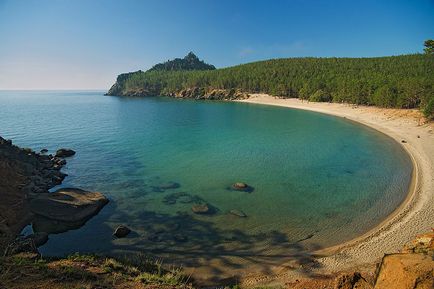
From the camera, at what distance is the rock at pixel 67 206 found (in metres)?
24.3

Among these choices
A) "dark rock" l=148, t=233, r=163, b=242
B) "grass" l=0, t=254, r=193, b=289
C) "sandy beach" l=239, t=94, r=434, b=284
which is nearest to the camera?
"grass" l=0, t=254, r=193, b=289

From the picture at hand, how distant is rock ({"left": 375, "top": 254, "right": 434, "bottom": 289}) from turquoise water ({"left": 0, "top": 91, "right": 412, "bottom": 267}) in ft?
38.7

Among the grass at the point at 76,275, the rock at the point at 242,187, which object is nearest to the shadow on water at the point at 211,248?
the grass at the point at 76,275

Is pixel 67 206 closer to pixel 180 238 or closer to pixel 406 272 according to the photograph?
pixel 180 238

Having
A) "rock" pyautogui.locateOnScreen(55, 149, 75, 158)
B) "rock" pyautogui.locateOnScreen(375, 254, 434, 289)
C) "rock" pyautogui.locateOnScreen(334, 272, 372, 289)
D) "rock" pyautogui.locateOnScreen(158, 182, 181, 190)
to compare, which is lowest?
"rock" pyautogui.locateOnScreen(158, 182, 181, 190)

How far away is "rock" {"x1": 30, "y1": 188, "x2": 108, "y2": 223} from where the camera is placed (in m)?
24.3

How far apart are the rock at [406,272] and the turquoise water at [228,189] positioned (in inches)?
465

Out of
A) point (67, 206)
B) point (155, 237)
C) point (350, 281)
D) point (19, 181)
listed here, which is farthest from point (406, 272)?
point (19, 181)

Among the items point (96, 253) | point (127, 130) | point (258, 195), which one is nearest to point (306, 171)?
point (258, 195)

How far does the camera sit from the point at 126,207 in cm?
2753

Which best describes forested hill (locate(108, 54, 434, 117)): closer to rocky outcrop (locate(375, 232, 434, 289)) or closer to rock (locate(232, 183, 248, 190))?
rock (locate(232, 183, 248, 190))

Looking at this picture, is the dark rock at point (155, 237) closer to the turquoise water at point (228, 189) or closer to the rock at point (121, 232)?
the turquoise water at point (228, 189)

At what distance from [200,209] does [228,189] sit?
621 centimetres

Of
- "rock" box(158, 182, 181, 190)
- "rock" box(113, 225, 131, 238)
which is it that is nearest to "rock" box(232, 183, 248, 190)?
"rock" box(158, 182, 181, 190)
